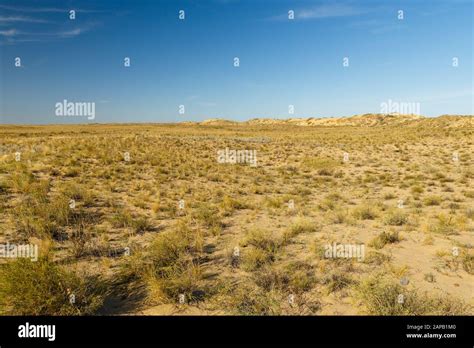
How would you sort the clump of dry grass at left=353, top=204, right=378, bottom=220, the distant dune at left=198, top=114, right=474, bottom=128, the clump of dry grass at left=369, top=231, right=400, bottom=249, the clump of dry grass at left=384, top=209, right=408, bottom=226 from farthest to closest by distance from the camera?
the distant dune at left=198, top=114, right=474, bottom=128 → the clump of dry grass at left=353, top=204, right=378, bottom=220 → the clump of dry grass at left=384, top=209, right=408, bottom=226 → the clump of dry grass at left=369, top=231, right=400, bottom=249

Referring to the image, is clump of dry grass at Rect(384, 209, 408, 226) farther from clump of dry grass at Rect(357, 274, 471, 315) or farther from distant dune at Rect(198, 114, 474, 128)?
distant dune at Rect(198, 114, 474, 128)

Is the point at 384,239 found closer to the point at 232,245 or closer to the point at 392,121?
the point at 232,245

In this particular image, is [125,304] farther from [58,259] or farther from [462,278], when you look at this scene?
[462,278]

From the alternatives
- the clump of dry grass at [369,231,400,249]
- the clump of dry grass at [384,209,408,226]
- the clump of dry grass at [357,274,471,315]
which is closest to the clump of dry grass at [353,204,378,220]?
the clump of dry grass at [384,209,408,226]

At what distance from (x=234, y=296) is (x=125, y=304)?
1666 millimetres

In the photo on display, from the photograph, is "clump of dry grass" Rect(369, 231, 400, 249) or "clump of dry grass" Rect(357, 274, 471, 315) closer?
"clump of dry grass" Rect(357, 274, 471, 315)

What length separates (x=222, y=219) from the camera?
30.0ft

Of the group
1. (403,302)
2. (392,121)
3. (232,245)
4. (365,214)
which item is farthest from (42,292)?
(392,121)

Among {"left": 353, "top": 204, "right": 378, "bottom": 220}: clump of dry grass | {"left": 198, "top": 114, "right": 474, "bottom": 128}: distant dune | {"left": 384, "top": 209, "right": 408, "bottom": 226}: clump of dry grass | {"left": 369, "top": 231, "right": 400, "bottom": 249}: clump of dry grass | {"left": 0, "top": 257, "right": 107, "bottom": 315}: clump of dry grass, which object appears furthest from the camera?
{"left": 198, "top": 114, "right": 474, "bottom": 128}: distant dune

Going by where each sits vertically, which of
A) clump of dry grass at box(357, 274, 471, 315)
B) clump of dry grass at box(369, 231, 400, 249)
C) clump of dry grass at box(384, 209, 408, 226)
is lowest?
clump of dry grass at box(357, 274, 471, 315)

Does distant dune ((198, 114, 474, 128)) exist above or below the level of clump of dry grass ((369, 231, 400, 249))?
above
